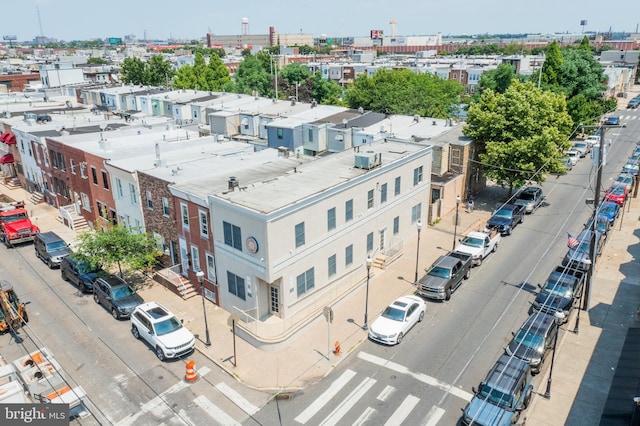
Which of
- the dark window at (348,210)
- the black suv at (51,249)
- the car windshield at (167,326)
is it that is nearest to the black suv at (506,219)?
the dark window at (348,210)

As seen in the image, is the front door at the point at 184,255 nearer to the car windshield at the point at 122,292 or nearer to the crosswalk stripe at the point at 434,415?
the car windshield at the point at 122,292

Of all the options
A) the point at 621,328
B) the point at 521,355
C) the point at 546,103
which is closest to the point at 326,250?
the point at 521,355

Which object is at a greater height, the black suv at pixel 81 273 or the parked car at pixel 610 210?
A: the parked car at pixel 610 210

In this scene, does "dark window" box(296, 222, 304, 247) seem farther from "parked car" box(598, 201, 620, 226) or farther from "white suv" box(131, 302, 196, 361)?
Result: "parked car" box(598, 201, 620, 226)

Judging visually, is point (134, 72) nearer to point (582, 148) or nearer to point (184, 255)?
point (184, 255)

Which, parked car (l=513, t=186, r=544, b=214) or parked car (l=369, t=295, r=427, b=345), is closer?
parked car (l=369, t=295, r=427, b=345)

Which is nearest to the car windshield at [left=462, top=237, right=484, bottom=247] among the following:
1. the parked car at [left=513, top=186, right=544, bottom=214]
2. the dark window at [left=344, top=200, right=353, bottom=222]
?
the dark window at [left=344, top=200, right=353, bottom=222]
